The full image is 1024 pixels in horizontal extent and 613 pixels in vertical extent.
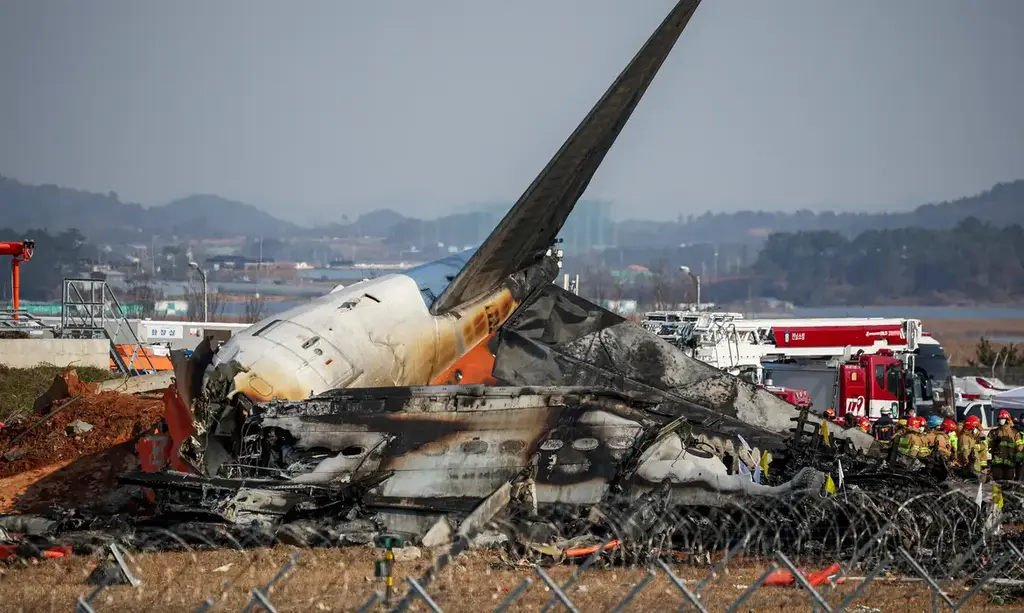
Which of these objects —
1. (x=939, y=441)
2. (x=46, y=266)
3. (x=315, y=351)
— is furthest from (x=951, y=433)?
(x=46, y=266)

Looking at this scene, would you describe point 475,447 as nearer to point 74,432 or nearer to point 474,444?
point 474,444

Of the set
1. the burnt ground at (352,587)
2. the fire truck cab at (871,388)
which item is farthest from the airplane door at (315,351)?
the fire truck cab at (871,388)

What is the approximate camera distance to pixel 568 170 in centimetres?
2198

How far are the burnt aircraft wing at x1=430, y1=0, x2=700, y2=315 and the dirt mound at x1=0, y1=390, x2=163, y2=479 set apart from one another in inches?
349

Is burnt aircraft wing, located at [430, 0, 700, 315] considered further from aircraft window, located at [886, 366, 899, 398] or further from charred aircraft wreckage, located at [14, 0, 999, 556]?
aircraft window, located at [886, 366, 899, 398]

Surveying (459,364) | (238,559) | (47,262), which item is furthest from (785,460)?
(47,262)

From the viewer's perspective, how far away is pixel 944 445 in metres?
25.2

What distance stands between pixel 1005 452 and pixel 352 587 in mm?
16414

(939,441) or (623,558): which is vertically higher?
(623,558)

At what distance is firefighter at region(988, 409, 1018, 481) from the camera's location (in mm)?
23719

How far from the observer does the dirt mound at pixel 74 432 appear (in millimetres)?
24219

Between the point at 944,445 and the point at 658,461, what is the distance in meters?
11.9

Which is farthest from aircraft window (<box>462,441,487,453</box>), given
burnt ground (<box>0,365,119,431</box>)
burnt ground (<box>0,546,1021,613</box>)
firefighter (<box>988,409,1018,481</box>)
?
burnt ground (<box>0,365,119,431</box>)

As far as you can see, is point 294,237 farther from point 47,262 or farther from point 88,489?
point 88,489
